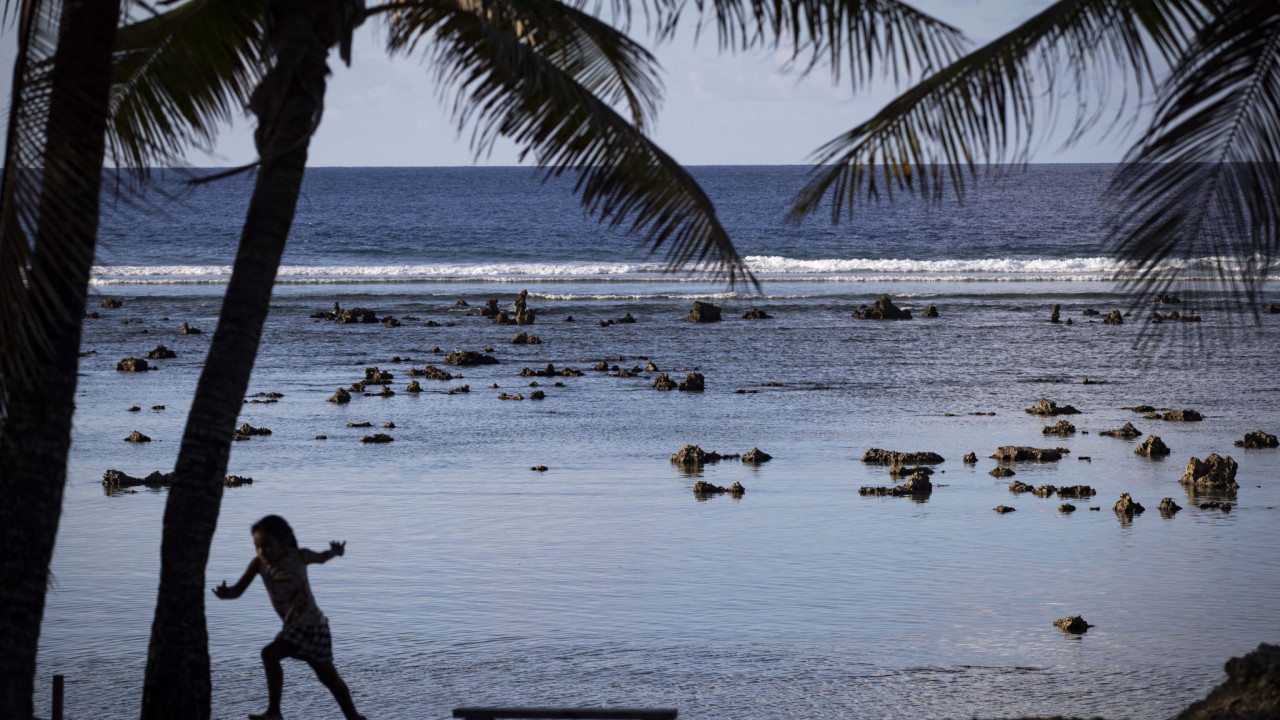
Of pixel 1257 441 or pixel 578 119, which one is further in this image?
pixel 1257 441

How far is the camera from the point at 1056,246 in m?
66.1

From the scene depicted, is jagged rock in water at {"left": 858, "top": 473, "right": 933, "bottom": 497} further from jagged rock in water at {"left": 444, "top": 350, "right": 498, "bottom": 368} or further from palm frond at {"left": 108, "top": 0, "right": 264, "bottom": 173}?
jagged rock in water at {"left": 444, "top": 350, "right": 498, "bottom": 368}

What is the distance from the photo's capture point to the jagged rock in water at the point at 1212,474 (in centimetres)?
1220

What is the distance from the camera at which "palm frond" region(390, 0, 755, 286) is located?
584 centimetres

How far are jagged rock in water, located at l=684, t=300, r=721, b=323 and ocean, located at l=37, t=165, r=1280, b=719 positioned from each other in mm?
3029

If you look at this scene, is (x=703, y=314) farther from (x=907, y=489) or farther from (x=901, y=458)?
(x=907, y=489)

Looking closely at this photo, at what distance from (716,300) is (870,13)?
32838 mm

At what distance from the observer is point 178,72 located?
6777 millimetres

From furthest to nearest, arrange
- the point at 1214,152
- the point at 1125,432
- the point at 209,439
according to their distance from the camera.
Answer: the point at 1125,432 → the point at 209,439 → the point at 1214,152

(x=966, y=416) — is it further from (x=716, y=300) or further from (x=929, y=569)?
(x=716, y=300)

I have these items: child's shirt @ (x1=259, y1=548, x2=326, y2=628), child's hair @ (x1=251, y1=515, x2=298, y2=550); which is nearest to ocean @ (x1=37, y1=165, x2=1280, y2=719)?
child's shirt @ (x1=259, y1=548, x2=326, y2=628)

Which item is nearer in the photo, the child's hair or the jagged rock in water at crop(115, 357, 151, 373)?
the child's hair

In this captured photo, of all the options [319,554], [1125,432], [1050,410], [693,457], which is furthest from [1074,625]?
[1050,410]

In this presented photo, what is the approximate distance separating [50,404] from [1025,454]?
10.6 metres
